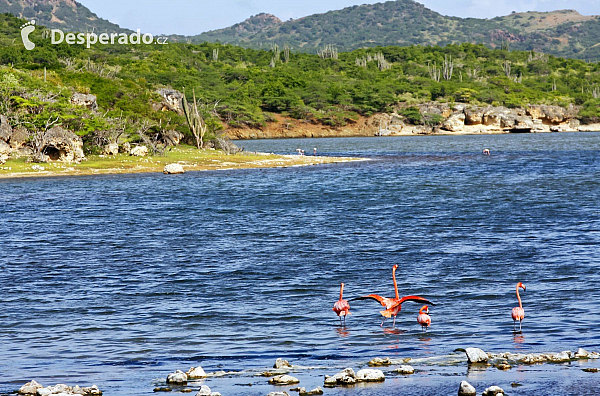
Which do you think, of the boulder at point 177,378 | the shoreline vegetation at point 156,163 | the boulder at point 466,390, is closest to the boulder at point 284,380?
the boulder at point 177,378

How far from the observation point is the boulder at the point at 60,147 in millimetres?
59834

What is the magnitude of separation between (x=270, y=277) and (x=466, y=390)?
Result: 10.9 metres

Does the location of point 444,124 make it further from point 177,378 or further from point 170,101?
point 177,378

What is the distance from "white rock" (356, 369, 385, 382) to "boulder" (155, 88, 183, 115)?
3140 inches

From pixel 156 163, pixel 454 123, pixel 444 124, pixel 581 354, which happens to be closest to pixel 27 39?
pixel 156 163

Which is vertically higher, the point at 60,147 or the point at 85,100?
the point at 85,100

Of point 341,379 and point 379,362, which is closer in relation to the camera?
point 341,379

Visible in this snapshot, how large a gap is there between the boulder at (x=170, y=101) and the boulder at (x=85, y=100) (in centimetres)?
1568

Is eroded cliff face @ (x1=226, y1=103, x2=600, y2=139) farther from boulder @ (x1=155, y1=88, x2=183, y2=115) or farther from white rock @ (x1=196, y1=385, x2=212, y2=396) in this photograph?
white rock @ (x1=196, y1=385, x2=212, y2=396)

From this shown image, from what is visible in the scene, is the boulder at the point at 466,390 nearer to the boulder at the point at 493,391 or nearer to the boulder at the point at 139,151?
the boulder at the point at 493,391

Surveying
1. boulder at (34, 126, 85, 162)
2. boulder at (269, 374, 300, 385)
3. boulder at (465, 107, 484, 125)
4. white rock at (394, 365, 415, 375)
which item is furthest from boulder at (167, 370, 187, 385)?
boulder at (465, 107, 484, 125)

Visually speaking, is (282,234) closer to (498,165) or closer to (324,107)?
(498,165)

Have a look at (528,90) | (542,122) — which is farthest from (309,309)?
(528,90)

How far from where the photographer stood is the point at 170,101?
310 ft
